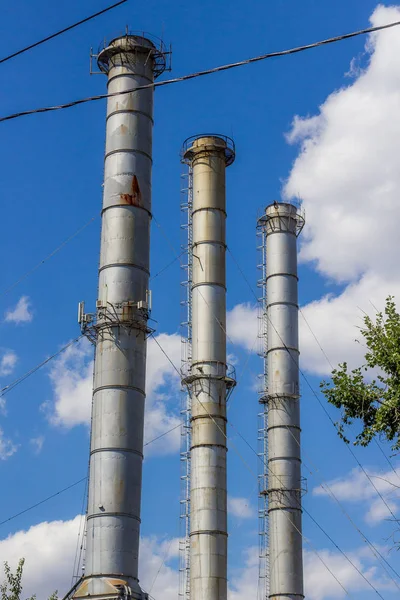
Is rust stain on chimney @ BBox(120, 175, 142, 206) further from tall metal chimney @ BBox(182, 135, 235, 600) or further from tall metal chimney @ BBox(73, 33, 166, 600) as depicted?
tall metal chimney @ BBox(182, 135, 235, 600)

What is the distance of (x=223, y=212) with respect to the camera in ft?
150

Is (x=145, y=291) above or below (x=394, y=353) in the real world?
above

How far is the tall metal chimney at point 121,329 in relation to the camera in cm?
2925

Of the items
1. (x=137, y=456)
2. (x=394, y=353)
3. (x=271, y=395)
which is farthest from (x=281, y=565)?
(x=394, y=353)

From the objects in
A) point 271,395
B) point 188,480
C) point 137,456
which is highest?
point 271,395

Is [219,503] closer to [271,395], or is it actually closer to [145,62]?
[271,395]

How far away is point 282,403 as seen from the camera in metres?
47.8

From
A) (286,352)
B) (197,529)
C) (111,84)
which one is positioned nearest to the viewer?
(111,84)

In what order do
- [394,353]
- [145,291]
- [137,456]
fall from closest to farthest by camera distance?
[394,353]
[137,456]
[145,291]

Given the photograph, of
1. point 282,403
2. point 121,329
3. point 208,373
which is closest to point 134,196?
point 121,329

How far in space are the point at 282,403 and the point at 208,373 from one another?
640cm

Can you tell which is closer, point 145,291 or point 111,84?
point 145,291

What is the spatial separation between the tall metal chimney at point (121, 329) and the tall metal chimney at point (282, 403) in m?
16.1

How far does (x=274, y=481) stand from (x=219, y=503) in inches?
246
